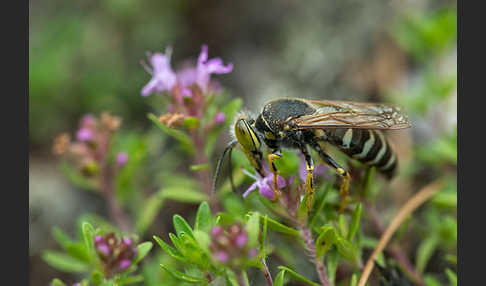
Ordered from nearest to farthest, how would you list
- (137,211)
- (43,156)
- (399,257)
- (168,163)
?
(399,257), (137,211), (168,163), (43,156)

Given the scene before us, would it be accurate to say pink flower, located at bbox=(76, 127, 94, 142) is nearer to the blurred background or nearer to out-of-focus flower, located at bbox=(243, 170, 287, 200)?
the blurred background

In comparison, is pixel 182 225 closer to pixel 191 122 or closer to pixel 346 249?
pixel 191 122

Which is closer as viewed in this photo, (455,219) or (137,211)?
(455,219)

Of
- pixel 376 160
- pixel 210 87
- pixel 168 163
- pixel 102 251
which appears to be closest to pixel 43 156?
pixel 168 163

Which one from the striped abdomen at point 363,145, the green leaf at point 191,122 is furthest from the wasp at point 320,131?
the green leaf at point 191,122

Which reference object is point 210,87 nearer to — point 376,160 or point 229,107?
point 229,107

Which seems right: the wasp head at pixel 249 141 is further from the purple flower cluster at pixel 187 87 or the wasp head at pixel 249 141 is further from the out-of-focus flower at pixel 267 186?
the purple flower cluster at pixel 187 87

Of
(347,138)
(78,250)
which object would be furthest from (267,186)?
(78,250)
